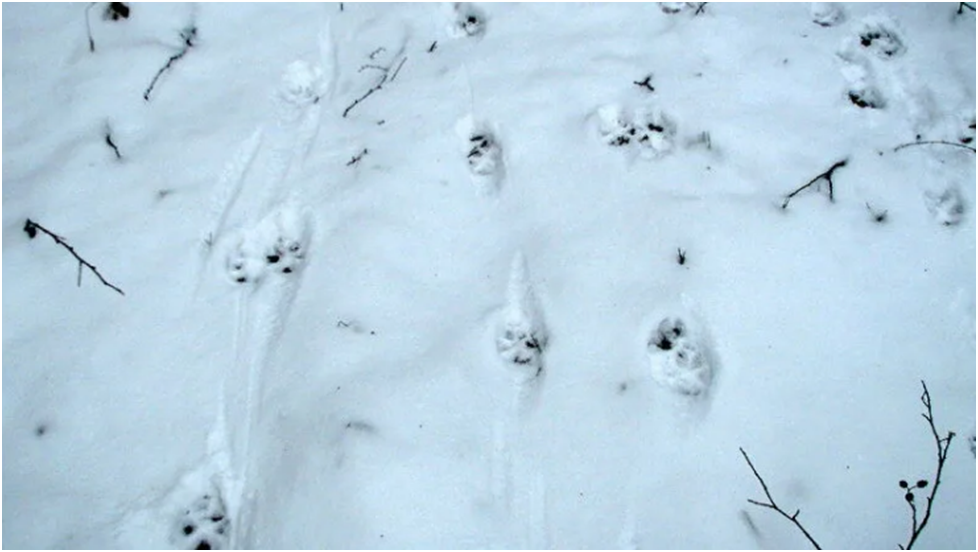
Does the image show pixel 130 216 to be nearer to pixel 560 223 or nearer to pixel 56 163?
pixel 56 163

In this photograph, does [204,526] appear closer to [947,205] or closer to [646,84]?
[646,84]

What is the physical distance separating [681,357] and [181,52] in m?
2.36

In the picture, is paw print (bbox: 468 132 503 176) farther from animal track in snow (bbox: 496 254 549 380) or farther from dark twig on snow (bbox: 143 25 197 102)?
dark twig on snow (bbox: 143 25 197 102)

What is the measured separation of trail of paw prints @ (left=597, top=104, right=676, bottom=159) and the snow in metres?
0.01

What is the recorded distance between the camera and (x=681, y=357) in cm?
179

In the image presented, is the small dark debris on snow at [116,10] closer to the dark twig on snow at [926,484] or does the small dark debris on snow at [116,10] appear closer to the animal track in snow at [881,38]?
the animal track in snow at [881,38]

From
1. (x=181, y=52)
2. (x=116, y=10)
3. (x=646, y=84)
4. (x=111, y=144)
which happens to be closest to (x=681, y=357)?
(x=646, y=84)

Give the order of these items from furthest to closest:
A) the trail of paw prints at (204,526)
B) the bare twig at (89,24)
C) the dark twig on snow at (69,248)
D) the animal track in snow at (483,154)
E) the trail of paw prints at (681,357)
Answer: the bare twig at (89,24) → the animal track in snow at (483,154) → the dark twig on snow at (69,248) → the trail of paw prints at (681,357) → the trail of paw prints at (204,526)

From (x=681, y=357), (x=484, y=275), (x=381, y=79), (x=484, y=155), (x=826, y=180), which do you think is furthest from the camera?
(x=381, y=79)

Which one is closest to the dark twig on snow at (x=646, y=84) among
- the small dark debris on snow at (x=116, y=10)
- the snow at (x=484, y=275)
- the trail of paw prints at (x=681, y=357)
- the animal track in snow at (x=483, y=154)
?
the snow at (x=484, y=275)

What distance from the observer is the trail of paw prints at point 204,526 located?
5.24 feet

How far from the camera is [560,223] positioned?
2051 millimetres

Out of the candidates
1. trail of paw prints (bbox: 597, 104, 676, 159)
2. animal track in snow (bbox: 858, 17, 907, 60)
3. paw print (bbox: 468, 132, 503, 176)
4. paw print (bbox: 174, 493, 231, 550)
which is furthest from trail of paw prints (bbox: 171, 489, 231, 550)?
animal track in snow (bbox: 858, 17, 907, 60)

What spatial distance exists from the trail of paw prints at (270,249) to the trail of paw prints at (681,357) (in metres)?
1.20
